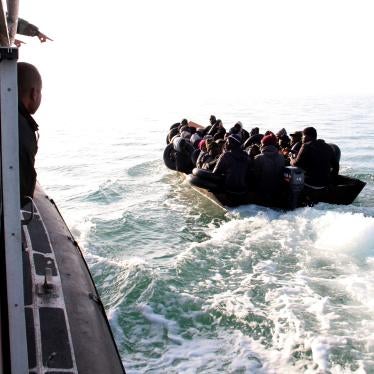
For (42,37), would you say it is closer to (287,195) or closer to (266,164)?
(266,164)

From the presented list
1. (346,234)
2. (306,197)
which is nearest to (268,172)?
(306,197)

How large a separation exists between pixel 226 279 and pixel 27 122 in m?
3.75

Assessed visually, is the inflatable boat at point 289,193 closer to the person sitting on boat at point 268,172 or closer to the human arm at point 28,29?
the person sitting on boat at point 268,172

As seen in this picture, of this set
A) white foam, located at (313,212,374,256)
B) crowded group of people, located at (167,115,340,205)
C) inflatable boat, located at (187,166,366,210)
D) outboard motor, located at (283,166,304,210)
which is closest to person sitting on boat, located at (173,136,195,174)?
crowded group of people, located at (167,115,340,205)

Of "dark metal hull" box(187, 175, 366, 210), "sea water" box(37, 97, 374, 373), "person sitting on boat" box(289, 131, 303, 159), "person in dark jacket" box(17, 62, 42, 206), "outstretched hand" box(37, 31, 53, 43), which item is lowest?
"sea water" box(37, 97, 374, 373)

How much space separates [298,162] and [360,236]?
7.31 feet

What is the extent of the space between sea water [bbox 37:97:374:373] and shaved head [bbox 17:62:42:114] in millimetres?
2423

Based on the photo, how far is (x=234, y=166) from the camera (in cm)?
750

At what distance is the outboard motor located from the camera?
7.24 metres

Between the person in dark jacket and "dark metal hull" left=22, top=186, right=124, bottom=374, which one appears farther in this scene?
"dark metal hull" left=22, top=186, right=124, bottom=374

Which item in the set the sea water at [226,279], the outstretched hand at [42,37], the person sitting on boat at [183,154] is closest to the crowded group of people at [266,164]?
the sea water at [226,279]

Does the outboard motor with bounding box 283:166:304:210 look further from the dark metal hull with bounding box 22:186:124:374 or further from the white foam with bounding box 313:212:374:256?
the dark metal hull with bounding box 22:186:124:374

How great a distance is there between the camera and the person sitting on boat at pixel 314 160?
768 centimetres

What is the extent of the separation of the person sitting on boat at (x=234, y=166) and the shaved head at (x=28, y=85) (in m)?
5.71
